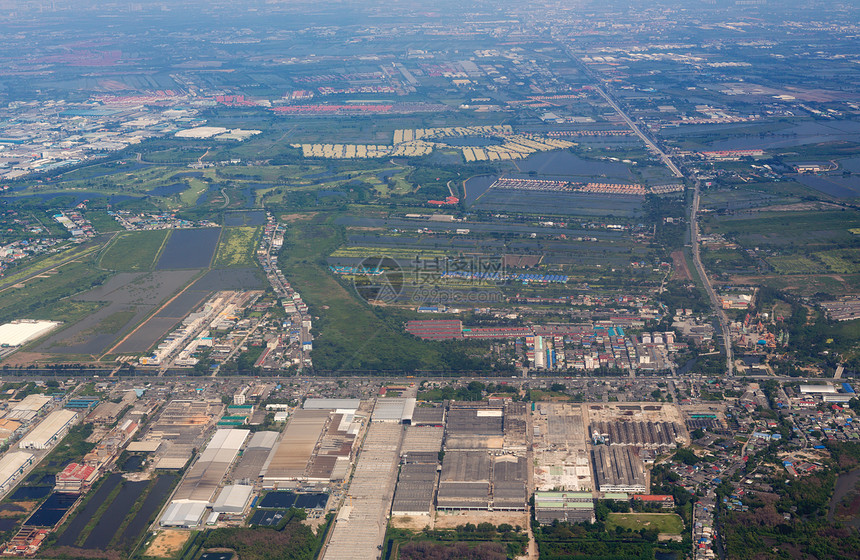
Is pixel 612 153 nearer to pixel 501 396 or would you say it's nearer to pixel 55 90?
pixel 501 396

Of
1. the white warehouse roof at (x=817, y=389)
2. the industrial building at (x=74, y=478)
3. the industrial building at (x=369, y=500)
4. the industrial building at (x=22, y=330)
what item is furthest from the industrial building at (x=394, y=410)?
the industrial building at (x=22, y=330)

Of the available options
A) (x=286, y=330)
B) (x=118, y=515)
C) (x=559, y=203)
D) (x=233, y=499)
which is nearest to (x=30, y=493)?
(x=118, y=515)

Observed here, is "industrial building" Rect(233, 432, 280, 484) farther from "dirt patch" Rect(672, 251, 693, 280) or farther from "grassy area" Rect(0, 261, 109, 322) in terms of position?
"dirt patch" Rect(672, 251, 693, 280)

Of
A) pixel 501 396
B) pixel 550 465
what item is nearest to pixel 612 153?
pixel 501 396

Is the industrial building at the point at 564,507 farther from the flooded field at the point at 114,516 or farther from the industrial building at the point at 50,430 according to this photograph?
the industrial building at the point at 50,430

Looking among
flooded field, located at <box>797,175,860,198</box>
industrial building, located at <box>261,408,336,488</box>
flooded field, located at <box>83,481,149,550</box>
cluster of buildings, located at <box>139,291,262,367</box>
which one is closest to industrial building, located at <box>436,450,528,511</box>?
industrial building, located at <box>261,408,336,488</box>

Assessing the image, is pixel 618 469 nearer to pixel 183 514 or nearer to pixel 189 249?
pixel 183 514
